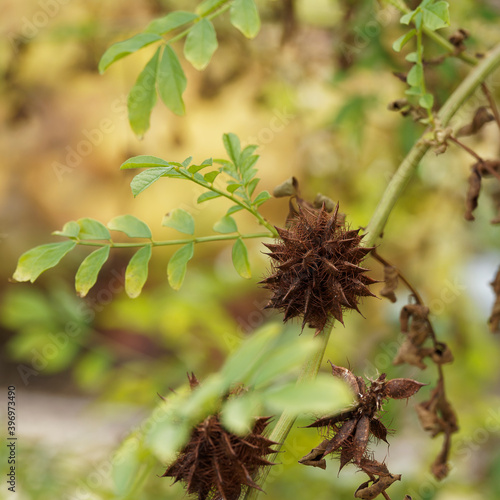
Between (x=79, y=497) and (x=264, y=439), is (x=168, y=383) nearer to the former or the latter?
(x=79, y=497)

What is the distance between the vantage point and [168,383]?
170 cm

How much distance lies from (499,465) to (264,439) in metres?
1.45

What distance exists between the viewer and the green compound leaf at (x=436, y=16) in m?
0.72

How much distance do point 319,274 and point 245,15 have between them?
14.4 inches

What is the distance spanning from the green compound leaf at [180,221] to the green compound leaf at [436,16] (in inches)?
14.6

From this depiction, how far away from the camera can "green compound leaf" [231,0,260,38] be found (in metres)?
0.80

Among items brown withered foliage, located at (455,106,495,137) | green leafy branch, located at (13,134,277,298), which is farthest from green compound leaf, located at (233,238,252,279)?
brown withered foliage, located at (455,106,495,137)

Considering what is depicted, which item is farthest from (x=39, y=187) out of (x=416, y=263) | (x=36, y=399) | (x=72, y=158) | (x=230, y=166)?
(x=230, y=166)

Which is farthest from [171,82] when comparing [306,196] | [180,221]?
[306,196]

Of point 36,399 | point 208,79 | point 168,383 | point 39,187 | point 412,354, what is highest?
point 39,187

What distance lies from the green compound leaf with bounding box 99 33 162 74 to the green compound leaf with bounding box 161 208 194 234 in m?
0.22

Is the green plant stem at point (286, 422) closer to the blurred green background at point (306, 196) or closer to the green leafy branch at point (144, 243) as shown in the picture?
the green leafy branch at point (144, 243)

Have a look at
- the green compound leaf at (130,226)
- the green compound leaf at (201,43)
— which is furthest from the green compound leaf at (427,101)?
the green compound leaf at (130,226)

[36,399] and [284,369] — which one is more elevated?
[36,399]
